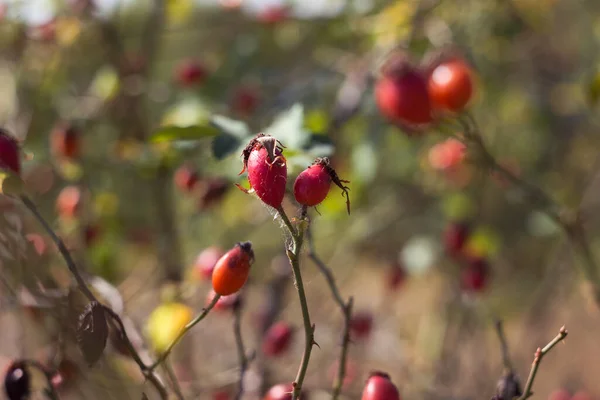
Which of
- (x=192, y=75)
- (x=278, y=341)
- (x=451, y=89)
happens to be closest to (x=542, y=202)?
(x=451, y=89)

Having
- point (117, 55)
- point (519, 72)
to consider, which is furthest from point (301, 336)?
point (519, 72)

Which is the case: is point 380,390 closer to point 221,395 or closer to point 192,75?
point 221,395

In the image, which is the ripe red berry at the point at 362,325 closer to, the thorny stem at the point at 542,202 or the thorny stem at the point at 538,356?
the thorny stem at the point at 542,202

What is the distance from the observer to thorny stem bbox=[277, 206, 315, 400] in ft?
2.15

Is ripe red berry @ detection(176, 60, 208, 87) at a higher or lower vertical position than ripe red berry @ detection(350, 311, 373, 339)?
higher

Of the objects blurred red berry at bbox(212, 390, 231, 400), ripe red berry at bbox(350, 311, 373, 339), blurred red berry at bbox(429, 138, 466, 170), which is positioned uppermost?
blurred red berry at bbox(429, 138, 466, 170)

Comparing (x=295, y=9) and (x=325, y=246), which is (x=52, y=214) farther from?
(x=295, y=9)

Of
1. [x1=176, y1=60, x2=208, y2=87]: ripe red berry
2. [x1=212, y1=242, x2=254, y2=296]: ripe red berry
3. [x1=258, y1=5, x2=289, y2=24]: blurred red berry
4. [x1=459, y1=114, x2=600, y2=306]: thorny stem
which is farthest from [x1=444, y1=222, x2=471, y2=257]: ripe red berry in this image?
[x1=212, y1=242, x2=254, y2=296]: ripe red berry

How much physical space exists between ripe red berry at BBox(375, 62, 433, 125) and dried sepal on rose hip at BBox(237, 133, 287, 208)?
552mm

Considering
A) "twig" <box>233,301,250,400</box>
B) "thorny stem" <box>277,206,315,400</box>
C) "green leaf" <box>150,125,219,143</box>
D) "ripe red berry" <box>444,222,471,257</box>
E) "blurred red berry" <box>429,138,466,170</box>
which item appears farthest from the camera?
"blurred red berry" <box>429,138,466,170</box>

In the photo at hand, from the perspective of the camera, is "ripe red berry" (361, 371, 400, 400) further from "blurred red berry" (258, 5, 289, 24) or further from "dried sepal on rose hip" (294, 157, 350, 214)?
"blurred red berry" (258, 5, 289, 24)

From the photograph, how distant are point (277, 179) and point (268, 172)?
0.5 inches

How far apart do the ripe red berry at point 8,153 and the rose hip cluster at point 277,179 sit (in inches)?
15.0

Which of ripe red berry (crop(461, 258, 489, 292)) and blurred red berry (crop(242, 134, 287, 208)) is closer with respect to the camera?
blurred red berry (crop(242, 134, 287, 208))
